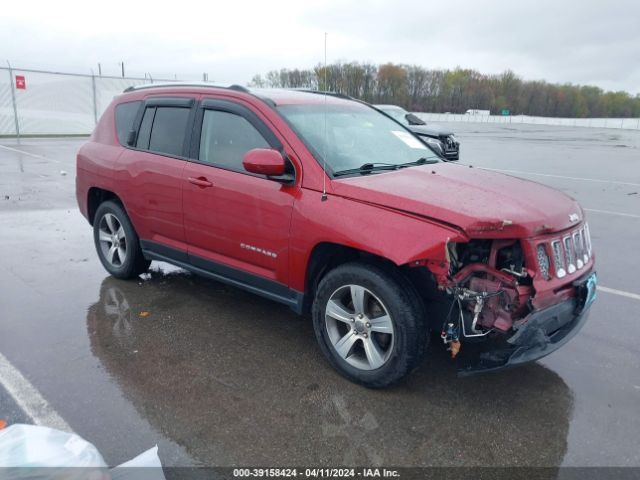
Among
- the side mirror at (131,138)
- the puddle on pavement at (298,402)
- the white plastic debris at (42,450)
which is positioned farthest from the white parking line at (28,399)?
the side mirror at (131,138)

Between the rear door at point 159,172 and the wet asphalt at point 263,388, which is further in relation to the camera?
the rear door at point 159,172

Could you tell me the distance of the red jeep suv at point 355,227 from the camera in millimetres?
3012

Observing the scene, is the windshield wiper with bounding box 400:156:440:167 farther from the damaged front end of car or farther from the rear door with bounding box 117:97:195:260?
the rear door with bounding box 117:97:195:260

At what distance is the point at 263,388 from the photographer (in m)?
3.37

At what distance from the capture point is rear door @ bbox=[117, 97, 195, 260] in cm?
440

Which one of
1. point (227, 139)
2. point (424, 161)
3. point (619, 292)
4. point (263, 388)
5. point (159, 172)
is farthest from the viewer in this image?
point (619, 292)

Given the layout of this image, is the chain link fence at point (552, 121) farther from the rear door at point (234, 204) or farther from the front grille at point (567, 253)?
the front grille at point (567, 253)

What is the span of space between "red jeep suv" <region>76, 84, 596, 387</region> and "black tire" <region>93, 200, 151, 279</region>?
19cm

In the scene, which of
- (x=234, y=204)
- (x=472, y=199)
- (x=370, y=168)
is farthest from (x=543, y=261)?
(x=234, y=204)

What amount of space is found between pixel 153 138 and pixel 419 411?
327 centimetres

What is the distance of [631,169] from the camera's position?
1538 cm

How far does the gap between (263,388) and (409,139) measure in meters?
2.56

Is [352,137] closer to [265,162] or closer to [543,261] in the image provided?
[265,162]

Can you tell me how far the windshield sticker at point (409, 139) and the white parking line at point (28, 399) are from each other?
332cm
